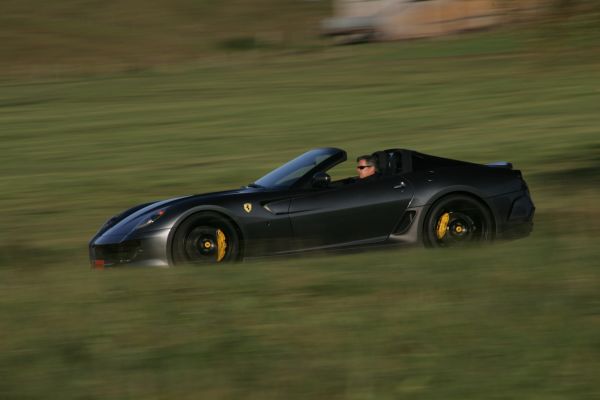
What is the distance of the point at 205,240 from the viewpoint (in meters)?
9.02

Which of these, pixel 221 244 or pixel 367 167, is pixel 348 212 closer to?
pixel 367 167

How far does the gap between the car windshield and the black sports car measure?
18mm

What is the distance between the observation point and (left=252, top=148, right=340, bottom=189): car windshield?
378 inches

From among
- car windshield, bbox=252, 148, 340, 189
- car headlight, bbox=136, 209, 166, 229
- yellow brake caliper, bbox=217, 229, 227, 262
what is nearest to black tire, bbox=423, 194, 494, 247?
car windshield, bbox=252, 148, 340, 189

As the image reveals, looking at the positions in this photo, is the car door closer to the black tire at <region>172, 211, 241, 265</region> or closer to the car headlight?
the black tire at <region>172, 211, 241, 265</region>

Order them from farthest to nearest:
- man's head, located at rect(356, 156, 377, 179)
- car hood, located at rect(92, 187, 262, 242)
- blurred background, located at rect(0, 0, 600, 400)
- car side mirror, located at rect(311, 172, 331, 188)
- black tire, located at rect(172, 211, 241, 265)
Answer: man's head, located at rect(356, 156, 377, 179)
car side mirror, located at rect(311, 172, 331, 188)
car hood, located at rect(92, 187, 262, 242)
black tire, located at rect(172, 211, 241, 265)
blurred background, located at rect(0, 0, 600, 400)

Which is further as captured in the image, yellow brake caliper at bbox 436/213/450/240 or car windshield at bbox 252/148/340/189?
car windshield at bbox 252/148/340/189

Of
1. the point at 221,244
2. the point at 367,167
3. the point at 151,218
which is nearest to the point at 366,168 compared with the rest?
the point at 367,167

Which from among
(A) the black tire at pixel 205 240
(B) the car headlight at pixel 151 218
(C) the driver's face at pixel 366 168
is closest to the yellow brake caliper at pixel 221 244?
(A) the black tire at pixel 205 240

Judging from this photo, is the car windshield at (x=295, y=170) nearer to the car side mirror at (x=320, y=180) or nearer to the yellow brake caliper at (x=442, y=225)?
the car side mirror at (x=320, y=180)

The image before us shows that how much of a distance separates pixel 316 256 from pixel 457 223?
141cm

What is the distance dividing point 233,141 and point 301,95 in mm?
6035

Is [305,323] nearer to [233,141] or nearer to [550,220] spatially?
[550,220]

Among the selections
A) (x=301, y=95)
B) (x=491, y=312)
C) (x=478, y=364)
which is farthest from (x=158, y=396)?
(x=301, y=95)
